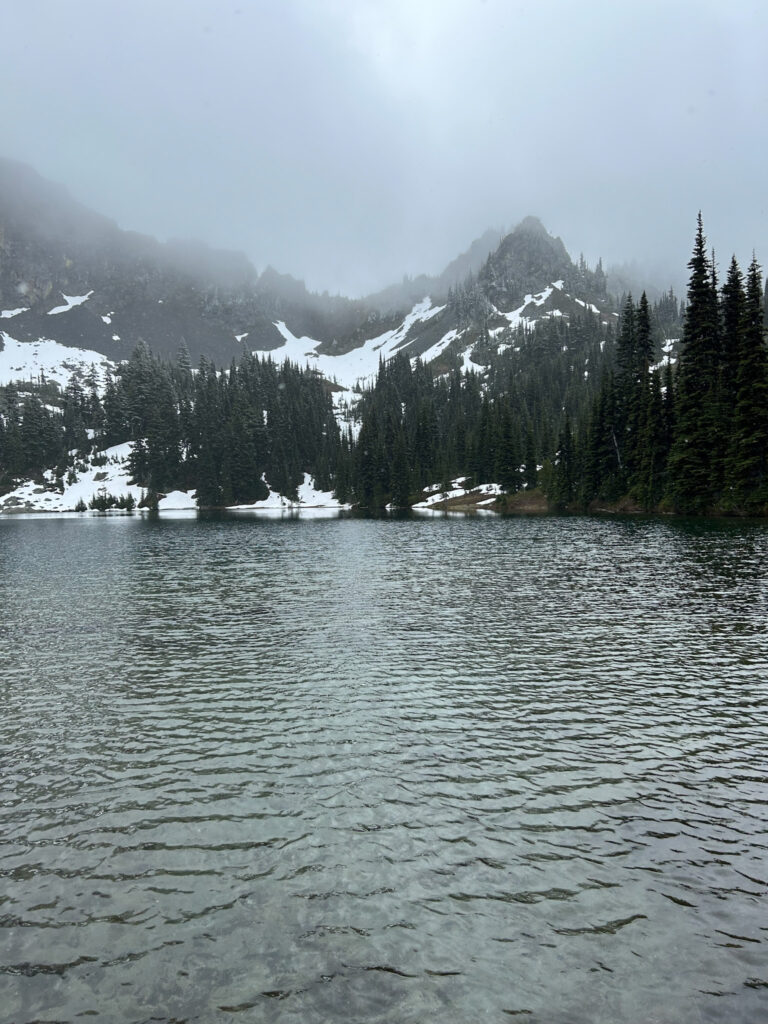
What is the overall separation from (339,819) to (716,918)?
Answer: 6.42 metres

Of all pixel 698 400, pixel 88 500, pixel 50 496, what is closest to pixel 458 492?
pixel 698 400

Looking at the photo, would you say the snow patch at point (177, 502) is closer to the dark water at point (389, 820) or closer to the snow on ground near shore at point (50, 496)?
the snow on ground near shore at point (50, 496)

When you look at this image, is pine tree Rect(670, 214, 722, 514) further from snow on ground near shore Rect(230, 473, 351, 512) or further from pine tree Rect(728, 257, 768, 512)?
snow on ground near shore Rect(230, 473, 351, 512)

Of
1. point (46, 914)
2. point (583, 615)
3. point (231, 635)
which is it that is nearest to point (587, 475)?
point (583, 615)

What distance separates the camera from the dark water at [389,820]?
24.2 feet

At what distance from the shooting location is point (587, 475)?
106 meters

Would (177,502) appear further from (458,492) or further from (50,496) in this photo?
(458,492)

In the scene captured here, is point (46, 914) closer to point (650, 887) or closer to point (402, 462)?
point (650, 887)

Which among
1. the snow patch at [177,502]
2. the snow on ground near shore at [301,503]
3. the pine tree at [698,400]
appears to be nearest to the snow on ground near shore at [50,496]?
the snow patch at [177,502]

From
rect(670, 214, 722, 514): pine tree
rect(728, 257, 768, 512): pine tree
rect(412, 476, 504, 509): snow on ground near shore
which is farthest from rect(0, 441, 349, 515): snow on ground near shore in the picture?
rect(728, 257, 768, 512): pine tree

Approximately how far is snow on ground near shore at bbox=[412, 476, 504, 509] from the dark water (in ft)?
400

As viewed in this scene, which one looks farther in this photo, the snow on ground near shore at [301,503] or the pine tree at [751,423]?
the snow on ground near shore at [301,503]

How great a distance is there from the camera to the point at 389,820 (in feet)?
36.4

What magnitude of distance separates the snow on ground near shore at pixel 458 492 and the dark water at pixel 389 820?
12184 cm
